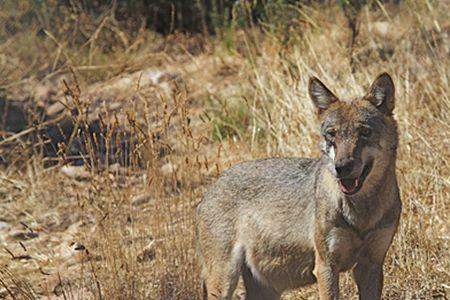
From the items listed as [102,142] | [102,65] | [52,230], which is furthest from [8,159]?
[102,65]

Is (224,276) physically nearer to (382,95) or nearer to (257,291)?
(257,291)

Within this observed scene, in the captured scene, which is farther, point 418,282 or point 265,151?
point 265,151

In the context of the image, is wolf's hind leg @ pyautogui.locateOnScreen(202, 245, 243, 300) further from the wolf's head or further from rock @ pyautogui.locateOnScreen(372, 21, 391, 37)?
rock @ pyautogui.locateOnScreen(372, 21, 391, 37)

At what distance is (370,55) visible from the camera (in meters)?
9.25

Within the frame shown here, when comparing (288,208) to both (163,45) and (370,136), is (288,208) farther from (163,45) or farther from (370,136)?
(163,45)

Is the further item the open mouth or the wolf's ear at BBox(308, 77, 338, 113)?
the wolf's ear at BBox(308, 77, 338, 113)

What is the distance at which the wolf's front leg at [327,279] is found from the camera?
503 cm

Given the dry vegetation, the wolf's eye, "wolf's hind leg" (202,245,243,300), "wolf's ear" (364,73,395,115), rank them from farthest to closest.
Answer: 1. the dry vegetation
2. "wolf's hind leg" (202,245,243,300)
3. "wolf's ear" (364,73,395,115)
4. the wolf's eye

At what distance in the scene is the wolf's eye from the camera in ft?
16.3

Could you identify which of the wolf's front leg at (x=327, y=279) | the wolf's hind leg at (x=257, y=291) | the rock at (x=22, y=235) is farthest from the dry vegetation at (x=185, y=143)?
the wolf's front leg at (x=327, y=279)

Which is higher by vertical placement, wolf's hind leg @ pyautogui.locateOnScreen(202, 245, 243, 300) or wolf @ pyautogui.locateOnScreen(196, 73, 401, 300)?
wolf @ pyautogui.locateOnScreen(196, 73, 401, 300)

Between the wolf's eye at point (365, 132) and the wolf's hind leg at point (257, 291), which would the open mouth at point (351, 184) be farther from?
the wolf's hind leg at point (257, 291)

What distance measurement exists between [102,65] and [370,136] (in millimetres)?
6405

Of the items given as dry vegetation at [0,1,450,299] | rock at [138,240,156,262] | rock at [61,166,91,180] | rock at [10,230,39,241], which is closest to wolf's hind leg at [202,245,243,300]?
dry vegetation at [0,1,450,299]
